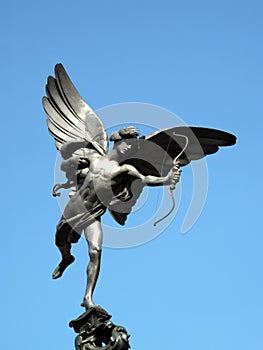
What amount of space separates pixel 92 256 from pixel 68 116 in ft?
9.63

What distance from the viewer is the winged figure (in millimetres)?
18953

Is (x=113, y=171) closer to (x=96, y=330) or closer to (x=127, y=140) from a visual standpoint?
(x=127, y=140)

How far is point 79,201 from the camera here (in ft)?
63.4

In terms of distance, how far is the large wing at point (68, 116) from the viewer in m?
20.0

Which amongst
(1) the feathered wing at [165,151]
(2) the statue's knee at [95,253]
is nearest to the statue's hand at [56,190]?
(1) the feathered wing at [165,151]

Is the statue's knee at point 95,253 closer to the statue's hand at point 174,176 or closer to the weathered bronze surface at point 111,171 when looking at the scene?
the weathered bronze surface at point 111,171

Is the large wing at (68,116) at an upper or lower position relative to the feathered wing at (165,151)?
upper

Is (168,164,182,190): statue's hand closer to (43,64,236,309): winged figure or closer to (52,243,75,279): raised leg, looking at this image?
(43,64,236,309): winged figure

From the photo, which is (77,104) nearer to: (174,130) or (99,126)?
(99,126)

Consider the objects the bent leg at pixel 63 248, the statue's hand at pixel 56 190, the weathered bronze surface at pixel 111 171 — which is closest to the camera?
the weathered bronze surface at pixel 111 171

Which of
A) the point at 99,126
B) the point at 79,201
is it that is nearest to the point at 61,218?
the point at 79,201

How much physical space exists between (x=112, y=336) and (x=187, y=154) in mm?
3394

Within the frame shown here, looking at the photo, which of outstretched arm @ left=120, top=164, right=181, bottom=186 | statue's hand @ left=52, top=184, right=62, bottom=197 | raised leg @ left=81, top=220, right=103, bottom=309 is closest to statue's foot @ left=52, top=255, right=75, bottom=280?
raised leg @ left=81, top=220, right=103, bottom=309

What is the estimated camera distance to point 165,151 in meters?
19.2
